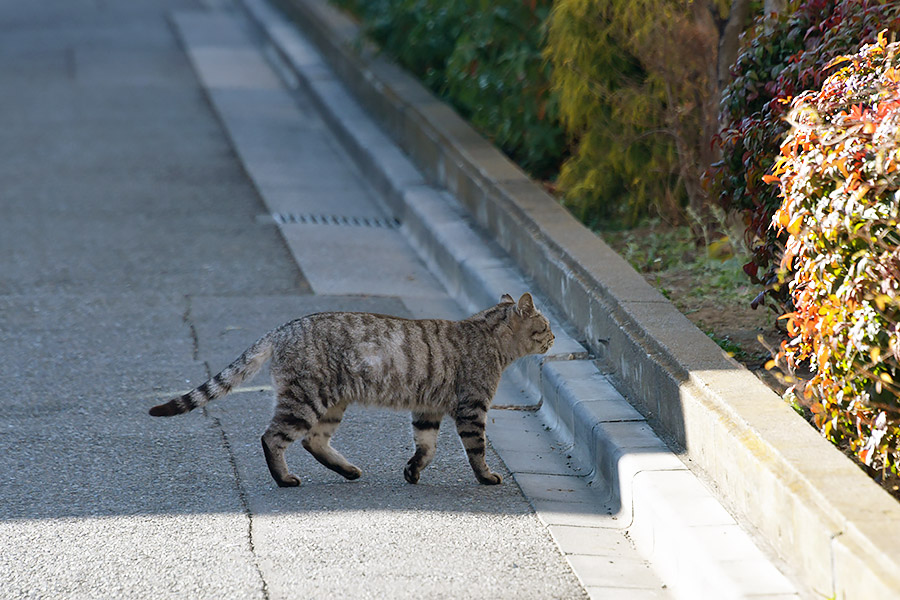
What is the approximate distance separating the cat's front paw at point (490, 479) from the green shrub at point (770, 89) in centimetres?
156

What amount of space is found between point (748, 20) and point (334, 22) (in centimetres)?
941

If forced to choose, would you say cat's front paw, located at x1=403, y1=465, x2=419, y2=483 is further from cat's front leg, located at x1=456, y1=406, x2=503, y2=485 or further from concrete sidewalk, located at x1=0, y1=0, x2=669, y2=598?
cat's front leg, located at x1=456, y1=406, x2=503, y2=485

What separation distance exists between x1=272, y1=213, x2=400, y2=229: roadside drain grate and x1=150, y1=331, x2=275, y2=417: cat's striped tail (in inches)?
188

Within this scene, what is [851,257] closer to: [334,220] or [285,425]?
[285,425]

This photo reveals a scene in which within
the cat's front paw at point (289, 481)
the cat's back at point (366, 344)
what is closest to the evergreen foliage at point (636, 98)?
the cat's back at point (366, 344)

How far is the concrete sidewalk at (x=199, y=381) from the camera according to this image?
451 centimetres

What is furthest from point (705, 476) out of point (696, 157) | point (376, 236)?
point (376, 236)

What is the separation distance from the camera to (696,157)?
27.5ft

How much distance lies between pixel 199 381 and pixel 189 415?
1.53ft

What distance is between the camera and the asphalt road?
450 cm

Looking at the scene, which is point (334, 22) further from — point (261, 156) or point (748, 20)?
point (748, 20)

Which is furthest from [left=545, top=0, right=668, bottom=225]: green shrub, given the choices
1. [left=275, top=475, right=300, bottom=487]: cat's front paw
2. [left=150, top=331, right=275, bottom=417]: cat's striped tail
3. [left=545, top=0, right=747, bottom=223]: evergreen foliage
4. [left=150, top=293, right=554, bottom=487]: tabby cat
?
[left=275, top=475, right=300, bottom=487]: cat's front paw

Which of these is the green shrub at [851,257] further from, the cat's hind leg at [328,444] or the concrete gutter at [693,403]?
the cat's hind leg at [328,444]

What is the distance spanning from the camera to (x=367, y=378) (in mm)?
5312
